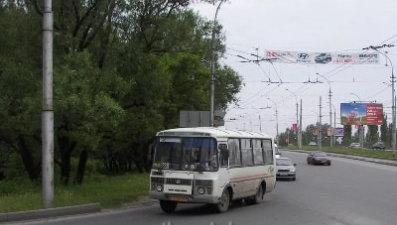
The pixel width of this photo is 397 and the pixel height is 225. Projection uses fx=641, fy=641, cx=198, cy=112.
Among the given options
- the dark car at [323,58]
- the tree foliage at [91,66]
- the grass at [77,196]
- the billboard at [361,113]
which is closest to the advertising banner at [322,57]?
the dark car at [323,58]

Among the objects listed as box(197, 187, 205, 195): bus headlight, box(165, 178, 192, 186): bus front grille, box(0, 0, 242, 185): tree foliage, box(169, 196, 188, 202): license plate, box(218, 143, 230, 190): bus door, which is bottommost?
box(169, 196, 188, 202): license plate

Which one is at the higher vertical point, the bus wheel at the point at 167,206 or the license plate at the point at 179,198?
the license plate at the point at 179,198

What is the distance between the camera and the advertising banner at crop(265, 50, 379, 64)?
44.8 metres

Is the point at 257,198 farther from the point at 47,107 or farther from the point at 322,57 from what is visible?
the point at 322,57

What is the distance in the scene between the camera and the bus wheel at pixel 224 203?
1886cm

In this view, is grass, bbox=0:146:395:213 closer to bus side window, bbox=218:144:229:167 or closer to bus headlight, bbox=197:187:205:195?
bus headlight, bbox=197:187:205:195

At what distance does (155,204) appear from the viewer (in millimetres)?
22141

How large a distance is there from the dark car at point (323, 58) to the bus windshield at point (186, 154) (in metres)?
29.7

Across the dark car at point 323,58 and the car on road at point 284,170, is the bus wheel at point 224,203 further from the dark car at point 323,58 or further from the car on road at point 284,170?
the dark car at point 323,58

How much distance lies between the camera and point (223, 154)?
62.3 feet

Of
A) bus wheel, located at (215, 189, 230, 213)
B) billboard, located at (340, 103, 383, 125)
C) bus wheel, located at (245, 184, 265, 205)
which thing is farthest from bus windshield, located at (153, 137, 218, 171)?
billboard, located at (340, 103, 383, 125)

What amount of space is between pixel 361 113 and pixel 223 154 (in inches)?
2771

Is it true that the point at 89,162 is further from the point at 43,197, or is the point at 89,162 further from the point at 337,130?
the point at 337,130

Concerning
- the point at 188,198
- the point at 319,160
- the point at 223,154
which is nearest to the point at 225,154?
the point at 223,154
